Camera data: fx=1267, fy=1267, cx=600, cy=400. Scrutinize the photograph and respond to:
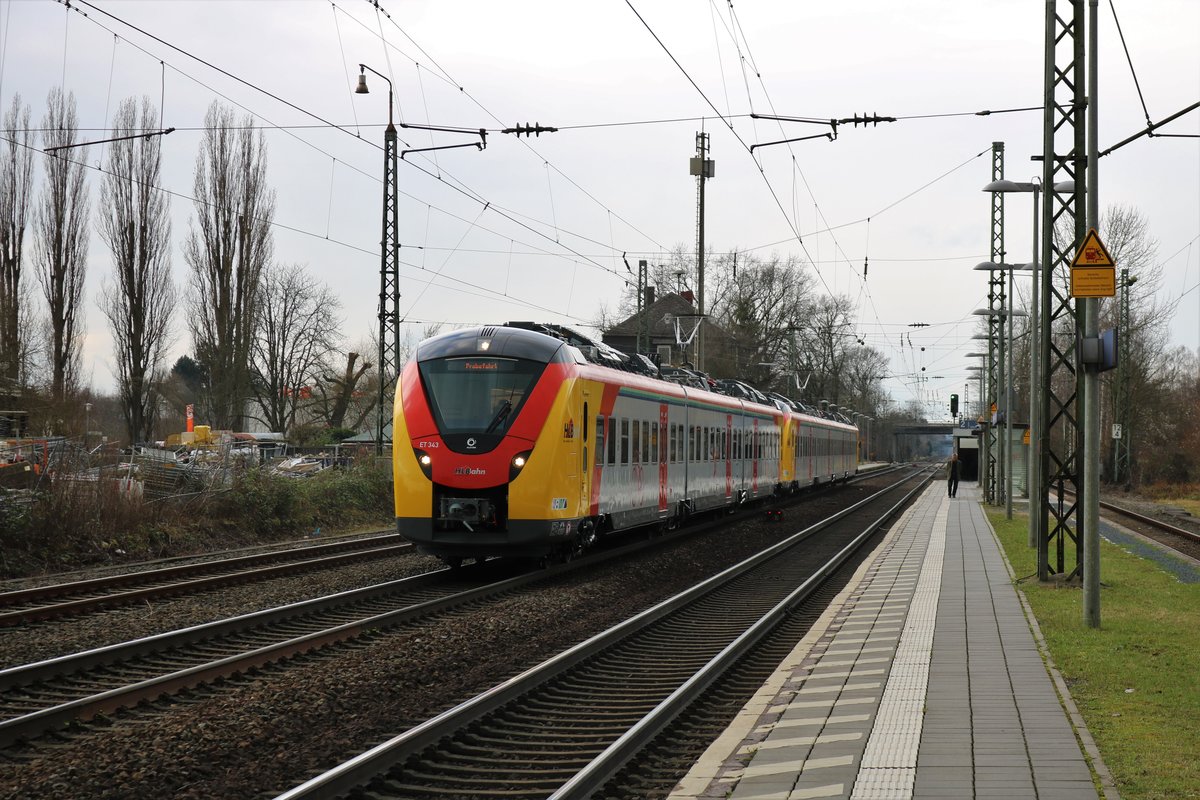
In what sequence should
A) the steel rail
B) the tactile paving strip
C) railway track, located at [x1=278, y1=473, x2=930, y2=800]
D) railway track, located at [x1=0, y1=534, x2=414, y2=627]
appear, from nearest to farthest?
the tactile paving strip → railway track, located at [x1=278, y1=473, x2=930, y2=800] → railway track, located at [x1=0, y1=534, x2=414, y2=627] → the steel rail

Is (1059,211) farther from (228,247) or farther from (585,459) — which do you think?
(228,247)

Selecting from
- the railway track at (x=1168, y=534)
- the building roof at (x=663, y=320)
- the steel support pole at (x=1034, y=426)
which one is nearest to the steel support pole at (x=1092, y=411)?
the steel support pole at (x=1034, y=426)

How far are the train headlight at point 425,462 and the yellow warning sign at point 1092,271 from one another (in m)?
7.87

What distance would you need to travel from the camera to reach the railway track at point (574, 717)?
22.3ft

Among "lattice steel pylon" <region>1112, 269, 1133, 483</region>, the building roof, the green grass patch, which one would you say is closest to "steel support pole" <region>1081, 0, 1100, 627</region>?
the green grass patch

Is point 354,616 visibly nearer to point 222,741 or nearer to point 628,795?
point 222,741

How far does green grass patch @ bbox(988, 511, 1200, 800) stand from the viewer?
669cm

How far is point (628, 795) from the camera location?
6742mm

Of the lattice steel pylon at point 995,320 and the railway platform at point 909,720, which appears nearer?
the railway platform at point 909,720

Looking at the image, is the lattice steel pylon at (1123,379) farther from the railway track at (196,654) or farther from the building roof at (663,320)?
the railway track at (196,654)

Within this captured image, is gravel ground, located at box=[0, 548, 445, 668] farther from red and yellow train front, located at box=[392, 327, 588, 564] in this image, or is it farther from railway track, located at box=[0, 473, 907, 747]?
red and yellow train front, located at box=[392, 327, 588, 564]

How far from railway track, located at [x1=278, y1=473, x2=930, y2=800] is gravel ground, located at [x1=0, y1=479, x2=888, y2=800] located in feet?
1.26

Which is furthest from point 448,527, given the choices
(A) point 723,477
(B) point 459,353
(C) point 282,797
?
(A) point 723,477

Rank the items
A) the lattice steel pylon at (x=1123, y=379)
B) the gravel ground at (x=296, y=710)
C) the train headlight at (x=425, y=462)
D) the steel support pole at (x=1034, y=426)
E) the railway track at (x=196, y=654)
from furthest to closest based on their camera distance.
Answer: the lattice steel pylon at (x=1123, y=379) < the steel support pole at (x=1034, y=426) < the train headlight at (x=425, y=462) < the railway track at (x=196, y=654) < the gravel ground at (x=296, y=710)
